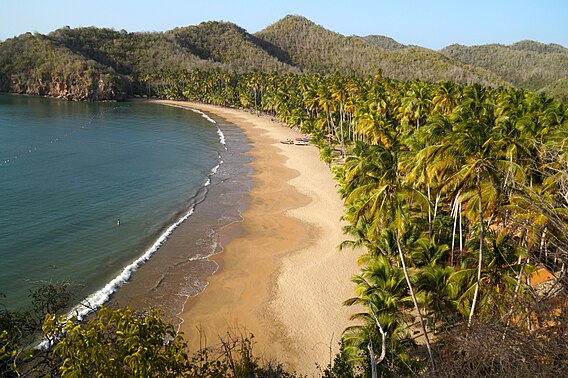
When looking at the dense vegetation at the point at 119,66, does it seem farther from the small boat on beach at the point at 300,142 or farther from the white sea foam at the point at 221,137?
the small boat on beach at the point at 300,142

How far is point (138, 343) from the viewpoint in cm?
886

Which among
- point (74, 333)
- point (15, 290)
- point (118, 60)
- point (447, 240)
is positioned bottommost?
point (15, 290)

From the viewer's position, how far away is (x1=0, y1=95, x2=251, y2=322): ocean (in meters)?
27.8

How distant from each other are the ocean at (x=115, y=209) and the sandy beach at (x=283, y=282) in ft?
5.40

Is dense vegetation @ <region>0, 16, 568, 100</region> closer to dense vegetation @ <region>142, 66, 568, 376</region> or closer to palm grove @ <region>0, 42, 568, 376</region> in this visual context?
palm grove @ <region>0, 42, 568, 376</region>

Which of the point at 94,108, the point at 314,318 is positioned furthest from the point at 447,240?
the point at 94,108

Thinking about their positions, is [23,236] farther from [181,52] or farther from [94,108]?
[181,52]

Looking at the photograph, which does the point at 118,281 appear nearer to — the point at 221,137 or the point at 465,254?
the point at 465,254

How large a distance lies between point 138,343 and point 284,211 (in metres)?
33.4

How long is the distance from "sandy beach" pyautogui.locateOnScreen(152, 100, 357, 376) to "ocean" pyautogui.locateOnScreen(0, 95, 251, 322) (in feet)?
5.40

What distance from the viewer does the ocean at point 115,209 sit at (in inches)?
1093

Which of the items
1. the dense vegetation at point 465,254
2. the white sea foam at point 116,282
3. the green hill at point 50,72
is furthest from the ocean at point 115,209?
the green hill at point 50,72

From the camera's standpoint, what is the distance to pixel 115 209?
4122cm

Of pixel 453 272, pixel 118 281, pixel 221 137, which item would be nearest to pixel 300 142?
pixel 221 137
